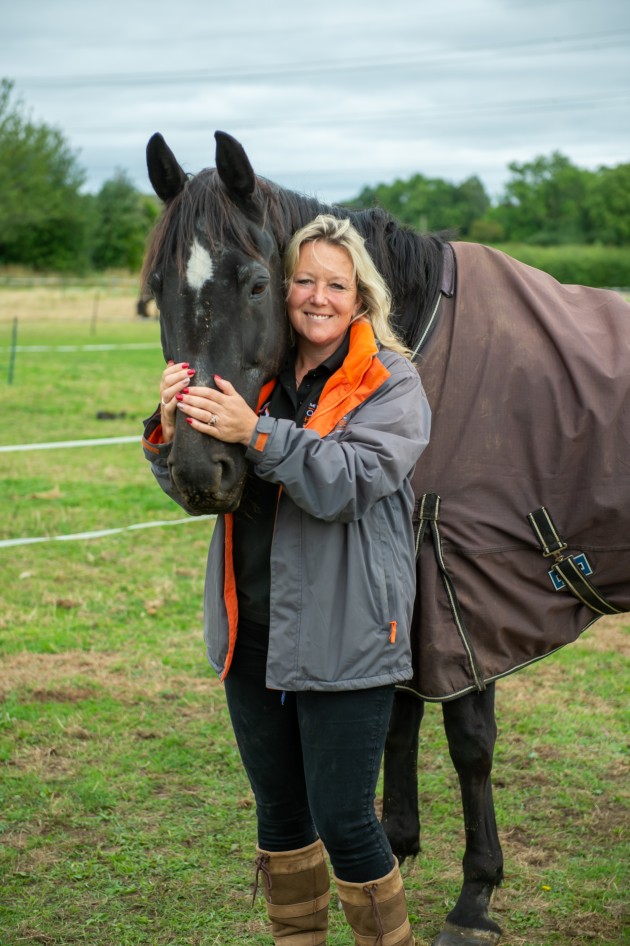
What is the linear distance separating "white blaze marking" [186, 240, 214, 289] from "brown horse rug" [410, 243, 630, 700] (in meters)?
0.73

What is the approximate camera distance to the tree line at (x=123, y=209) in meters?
39.5

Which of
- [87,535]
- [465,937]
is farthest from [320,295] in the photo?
[87,535]

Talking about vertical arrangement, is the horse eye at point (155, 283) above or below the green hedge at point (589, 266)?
below

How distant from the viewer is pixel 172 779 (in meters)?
3.47

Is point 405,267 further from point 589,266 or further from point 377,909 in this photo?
point 589,266

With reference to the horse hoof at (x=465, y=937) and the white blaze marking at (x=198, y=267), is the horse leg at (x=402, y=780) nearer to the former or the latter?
the horse hoof at (x=465, y=937)

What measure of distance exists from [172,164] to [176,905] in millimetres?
2057

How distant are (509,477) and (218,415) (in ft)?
3.11

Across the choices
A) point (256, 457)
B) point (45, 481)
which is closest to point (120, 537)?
point (45, 481)

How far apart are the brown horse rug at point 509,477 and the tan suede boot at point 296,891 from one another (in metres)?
0.52

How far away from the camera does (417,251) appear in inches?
102

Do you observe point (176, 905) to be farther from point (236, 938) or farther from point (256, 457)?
point (256, 457)

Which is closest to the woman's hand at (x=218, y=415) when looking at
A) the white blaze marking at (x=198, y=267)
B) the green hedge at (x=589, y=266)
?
the white blaze marking at (x=198, y=267)

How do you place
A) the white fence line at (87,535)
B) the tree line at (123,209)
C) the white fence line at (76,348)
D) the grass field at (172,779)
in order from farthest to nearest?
the tree line at (123,209), the white fence line at (76,348), the white fence line at (87,535), the grass field at (172,779)
